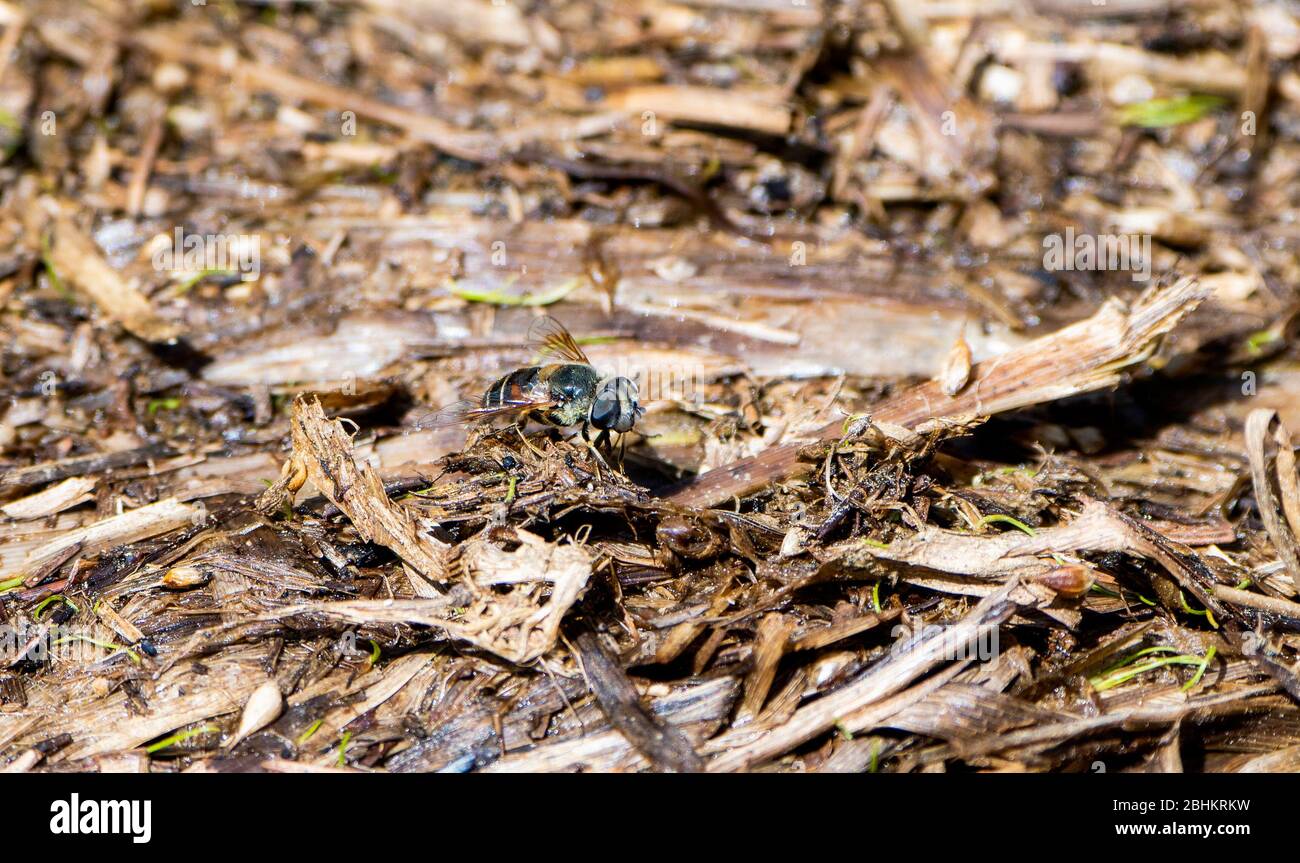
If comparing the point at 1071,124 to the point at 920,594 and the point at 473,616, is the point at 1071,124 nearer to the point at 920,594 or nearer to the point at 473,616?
the point at 920,594

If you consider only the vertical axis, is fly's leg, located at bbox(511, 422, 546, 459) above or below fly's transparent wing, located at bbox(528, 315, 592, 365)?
below

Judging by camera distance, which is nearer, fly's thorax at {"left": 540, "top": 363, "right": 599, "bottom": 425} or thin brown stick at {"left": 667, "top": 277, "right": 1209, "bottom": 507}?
fly's thorax at {"left": 540, "top": 363, "right": 599, "bottom": 425}

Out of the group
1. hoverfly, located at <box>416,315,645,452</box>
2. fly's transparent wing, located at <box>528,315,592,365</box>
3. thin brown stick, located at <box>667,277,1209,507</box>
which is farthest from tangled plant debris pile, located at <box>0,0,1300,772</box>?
fly's transparent wing, located at <box>528,315,592,365</box>

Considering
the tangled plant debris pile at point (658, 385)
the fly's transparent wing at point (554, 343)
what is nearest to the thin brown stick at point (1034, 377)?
the tangled plant debris pile at point (658, 385)

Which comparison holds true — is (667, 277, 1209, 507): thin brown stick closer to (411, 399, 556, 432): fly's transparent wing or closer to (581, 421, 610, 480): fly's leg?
(581, 421, 610, 480): fly's leg

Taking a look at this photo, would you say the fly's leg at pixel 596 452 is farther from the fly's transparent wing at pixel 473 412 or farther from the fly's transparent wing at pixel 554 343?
the fly's transparent wing at pixel 554 343
